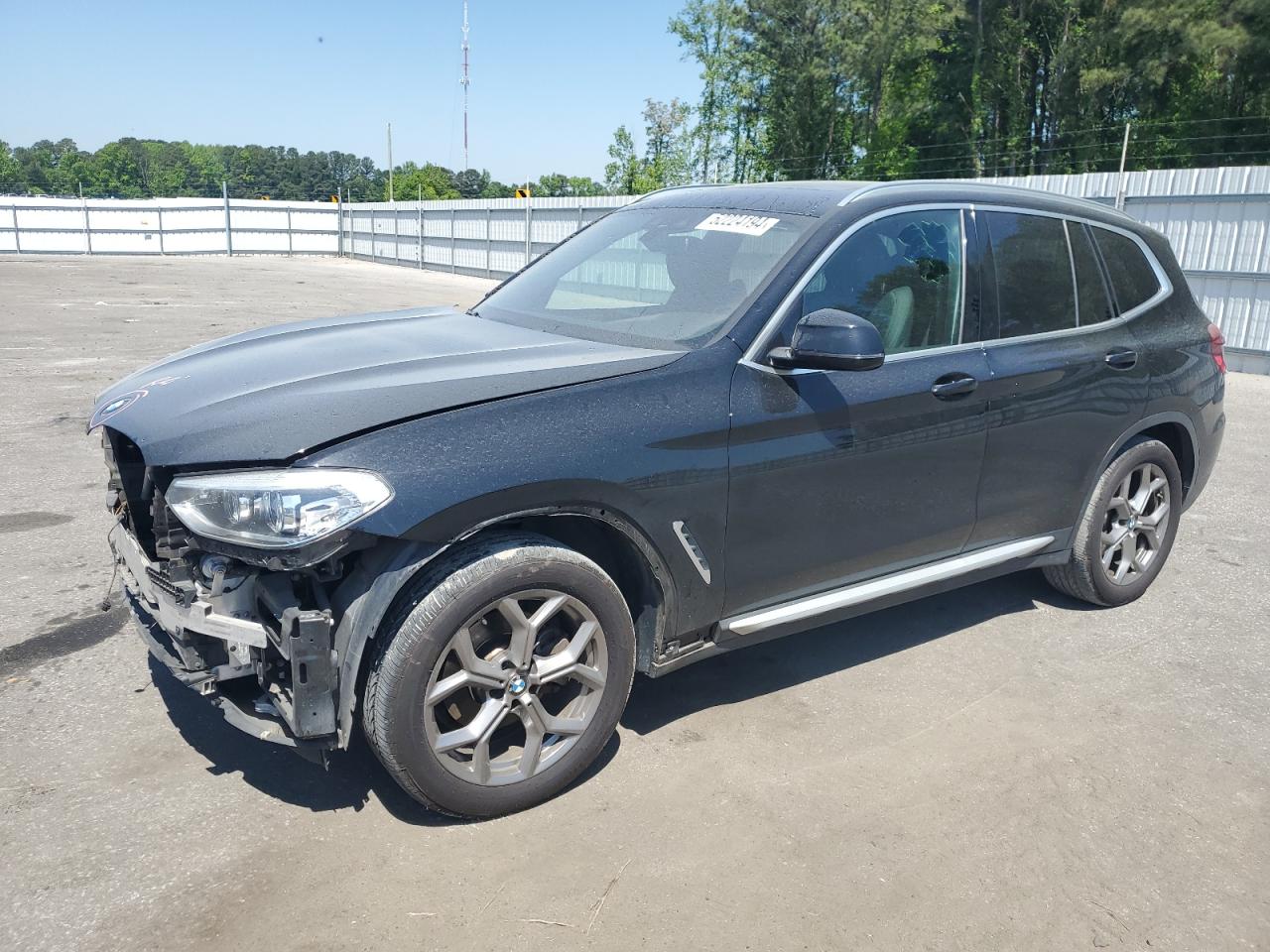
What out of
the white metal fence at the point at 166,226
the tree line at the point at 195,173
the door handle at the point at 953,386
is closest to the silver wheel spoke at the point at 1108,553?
the door handle at the point at 953,386

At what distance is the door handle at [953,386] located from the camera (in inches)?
143

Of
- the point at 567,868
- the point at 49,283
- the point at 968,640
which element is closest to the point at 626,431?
the point at 567,868

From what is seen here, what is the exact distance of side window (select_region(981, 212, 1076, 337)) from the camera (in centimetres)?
398

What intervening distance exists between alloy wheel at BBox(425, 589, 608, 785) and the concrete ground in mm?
201

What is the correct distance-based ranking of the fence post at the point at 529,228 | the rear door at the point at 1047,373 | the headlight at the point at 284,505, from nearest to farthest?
the headlight at the point at 284,505, the rear door at the point at 1047,373, the fence post at the point at 529,228

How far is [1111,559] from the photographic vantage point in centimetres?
470

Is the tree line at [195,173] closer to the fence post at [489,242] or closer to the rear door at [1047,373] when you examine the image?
the fence post at [489,242]

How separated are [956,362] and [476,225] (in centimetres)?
2949

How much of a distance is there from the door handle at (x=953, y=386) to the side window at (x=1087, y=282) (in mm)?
895

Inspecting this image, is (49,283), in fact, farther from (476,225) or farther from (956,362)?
(956,362)

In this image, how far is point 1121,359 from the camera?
434cm

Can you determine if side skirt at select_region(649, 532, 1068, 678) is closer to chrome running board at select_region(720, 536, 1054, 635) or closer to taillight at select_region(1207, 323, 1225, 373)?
chrome running board at select_region(720, 536, 1054, 635)

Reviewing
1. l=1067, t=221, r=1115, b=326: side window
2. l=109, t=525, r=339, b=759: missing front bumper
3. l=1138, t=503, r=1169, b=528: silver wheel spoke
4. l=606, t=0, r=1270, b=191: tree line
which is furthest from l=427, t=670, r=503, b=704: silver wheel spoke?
l=606, t=0, r=1270, b=191: tree line

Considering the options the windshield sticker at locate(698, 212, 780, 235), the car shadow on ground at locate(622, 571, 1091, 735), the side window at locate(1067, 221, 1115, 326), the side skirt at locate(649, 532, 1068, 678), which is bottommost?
the car shadow on ground at locate(622, 571, 1091, 735)
